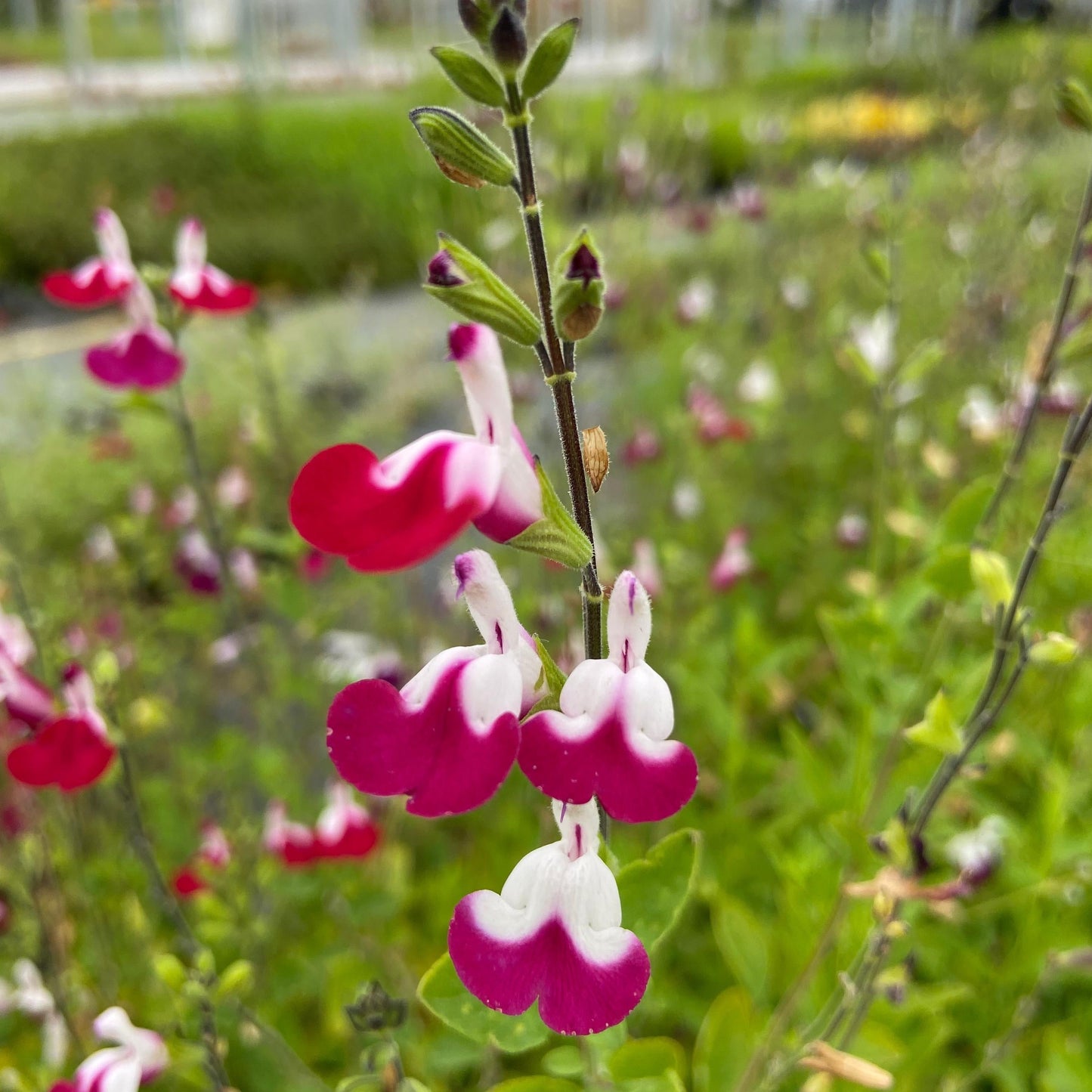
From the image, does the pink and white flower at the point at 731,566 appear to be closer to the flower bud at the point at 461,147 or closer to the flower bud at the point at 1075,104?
the flower bud at the point at 1075,104

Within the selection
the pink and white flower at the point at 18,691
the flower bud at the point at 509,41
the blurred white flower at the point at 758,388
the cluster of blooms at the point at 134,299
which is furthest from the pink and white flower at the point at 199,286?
the blurred white flower at the point at 758,388

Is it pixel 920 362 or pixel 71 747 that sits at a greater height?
pixel 920 362

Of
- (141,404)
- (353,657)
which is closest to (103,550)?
(353,657)

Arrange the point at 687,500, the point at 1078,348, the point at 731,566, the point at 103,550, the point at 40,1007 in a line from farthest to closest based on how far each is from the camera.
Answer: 1. the point at 103,550
2. the point at 687,500
3. the point at 731,566
4. the point at 40,1007
5. the point at 1078,348

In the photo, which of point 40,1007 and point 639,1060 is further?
point 40,1007

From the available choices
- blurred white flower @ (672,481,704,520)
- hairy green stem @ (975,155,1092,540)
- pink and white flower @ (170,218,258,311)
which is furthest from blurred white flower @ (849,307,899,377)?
pink and white flower @ (170,218,258,311)

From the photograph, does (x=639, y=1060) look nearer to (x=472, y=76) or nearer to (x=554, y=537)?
(x=554, y=537)

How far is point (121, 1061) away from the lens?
2.32ft

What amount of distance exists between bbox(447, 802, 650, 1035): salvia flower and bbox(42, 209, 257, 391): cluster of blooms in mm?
823

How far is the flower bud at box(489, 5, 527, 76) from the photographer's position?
42cm

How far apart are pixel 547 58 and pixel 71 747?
73cm


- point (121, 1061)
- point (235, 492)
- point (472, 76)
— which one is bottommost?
point (235, 492)

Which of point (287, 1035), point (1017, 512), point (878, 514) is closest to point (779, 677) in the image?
point (1017, 512)

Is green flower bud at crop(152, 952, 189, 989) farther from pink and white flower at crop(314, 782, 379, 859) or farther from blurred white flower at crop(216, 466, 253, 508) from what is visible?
blurred white flower at crop(216, 466, 253, 508)
